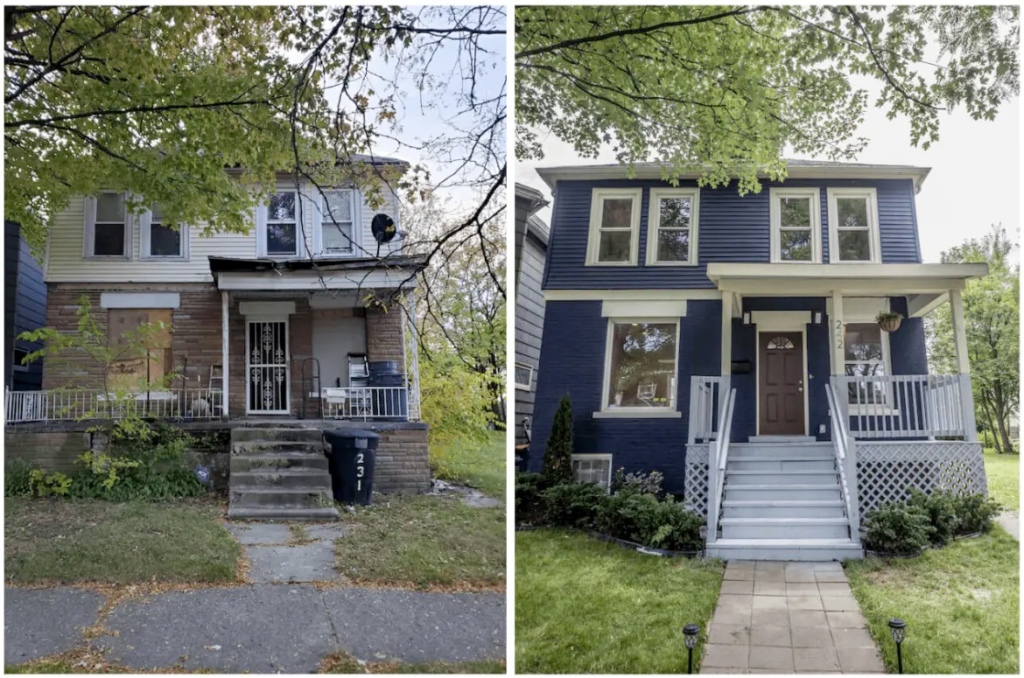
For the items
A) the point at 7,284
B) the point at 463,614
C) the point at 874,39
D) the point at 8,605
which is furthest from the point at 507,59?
the point at 7,284

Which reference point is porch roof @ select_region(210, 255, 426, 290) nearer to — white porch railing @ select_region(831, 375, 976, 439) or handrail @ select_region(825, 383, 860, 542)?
handrail @ select_region(825, 383, 860, 542)

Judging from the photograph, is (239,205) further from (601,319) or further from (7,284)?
(601,319)

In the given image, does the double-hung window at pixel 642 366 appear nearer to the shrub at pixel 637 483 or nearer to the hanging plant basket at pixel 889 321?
the shrub at pixel 637 483

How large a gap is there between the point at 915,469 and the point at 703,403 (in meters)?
Answer: 1.15

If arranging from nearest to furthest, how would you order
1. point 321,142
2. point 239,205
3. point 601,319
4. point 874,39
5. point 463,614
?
point 463,614
point 874,39
point 321,142
point 601,319
point 239,205

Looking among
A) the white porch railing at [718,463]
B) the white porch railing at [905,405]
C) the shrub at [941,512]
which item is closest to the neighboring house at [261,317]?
the white porch railing at [718,463]

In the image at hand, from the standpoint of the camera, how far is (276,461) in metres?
4.87

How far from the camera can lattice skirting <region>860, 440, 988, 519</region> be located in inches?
140

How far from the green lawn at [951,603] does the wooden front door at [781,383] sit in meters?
0.86

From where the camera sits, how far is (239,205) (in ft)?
14.3

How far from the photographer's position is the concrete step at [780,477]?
3859 millimetres

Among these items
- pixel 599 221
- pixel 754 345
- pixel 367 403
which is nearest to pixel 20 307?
pixel 367 403

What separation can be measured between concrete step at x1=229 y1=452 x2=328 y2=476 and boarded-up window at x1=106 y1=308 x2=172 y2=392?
750 mm

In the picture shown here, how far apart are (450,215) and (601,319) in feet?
3.39
